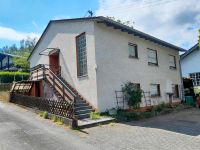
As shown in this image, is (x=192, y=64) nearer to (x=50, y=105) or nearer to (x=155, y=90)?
(x=155, y=90)

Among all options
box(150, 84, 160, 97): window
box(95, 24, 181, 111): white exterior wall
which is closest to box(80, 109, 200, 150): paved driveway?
box(95, 24, 181, 111): white exterior wall

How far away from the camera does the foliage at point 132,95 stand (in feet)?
47.9

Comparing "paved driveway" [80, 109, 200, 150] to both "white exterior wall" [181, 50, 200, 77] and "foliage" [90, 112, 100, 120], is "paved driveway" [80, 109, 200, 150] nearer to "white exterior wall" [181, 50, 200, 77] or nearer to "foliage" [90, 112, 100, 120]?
"foliage" [90, 112, 100, 120]

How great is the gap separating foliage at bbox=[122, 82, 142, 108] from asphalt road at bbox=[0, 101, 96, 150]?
5330 millimetres

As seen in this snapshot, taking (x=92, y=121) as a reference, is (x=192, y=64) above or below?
above

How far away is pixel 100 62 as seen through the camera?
1405 cm

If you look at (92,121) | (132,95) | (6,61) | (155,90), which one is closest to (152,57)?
(155,90)

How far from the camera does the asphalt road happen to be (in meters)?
7.73

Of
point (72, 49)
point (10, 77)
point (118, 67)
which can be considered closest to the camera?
point (118, 67)

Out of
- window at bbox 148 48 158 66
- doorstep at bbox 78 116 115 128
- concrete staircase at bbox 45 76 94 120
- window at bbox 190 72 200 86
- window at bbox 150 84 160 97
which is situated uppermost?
window at bbox 148 48 158 66

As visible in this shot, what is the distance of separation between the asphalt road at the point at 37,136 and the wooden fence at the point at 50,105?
78cm

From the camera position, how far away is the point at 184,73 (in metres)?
29.7

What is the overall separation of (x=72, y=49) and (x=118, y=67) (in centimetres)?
374

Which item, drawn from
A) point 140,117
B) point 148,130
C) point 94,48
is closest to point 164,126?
point 148,130
